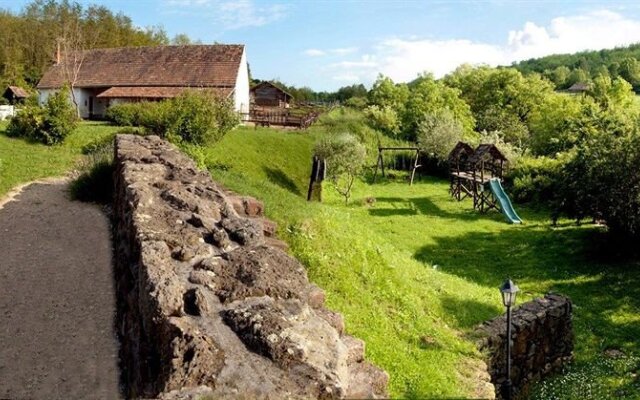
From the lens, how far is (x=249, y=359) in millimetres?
3920

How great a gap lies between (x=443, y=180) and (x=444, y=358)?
2686 centimetres

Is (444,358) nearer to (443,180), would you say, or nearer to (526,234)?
(526,234)

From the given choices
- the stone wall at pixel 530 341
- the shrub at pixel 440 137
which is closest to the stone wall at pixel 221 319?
the stone wall at pixel 530 341

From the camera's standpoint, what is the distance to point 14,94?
47375 mm

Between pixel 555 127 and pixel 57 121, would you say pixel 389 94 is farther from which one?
pixel 57 121

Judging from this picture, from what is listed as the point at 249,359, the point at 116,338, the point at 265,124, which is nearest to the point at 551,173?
the point at 265,124

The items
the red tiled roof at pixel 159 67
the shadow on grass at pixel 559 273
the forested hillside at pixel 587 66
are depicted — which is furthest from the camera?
the forested hillside at pixel 587 66

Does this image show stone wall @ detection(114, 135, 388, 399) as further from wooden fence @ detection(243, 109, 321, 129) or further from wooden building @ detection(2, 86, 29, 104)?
wooden building @ detection(2, 86, 29, 104)

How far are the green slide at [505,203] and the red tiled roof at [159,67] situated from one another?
18.0 meters

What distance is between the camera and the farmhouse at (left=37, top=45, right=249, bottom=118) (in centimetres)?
3581

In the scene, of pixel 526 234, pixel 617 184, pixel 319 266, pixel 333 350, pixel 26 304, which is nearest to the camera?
pixel 333 350

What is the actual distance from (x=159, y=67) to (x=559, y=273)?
31063 mm

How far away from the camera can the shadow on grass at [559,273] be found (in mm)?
11234

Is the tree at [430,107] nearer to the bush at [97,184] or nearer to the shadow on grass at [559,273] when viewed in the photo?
the shadow on grass at [559,273]
